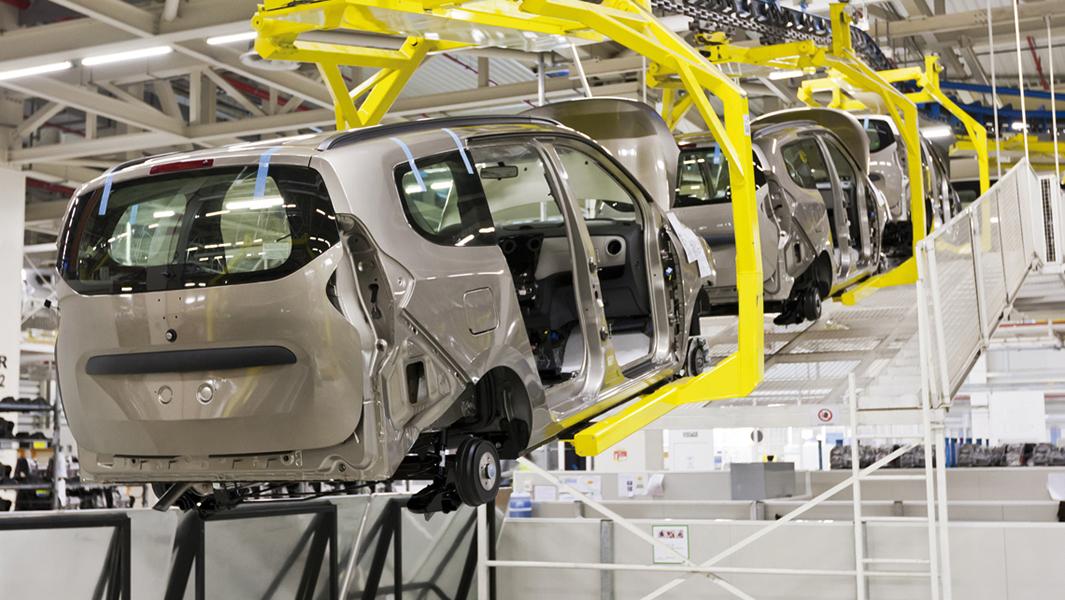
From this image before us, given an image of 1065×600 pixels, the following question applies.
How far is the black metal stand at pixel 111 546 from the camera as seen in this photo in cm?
603

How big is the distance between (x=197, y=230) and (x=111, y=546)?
3.53m

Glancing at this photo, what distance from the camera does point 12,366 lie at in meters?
13.5

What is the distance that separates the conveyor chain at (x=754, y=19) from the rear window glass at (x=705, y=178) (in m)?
0.93

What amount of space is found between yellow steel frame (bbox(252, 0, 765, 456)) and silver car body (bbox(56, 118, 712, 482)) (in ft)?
2.94

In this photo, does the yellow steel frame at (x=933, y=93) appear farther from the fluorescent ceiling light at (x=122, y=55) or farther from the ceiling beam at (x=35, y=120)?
the ceiling beam at (x=35, y=120)

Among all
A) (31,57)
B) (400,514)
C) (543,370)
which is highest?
(31,57)

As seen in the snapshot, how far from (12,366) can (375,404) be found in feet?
39.1

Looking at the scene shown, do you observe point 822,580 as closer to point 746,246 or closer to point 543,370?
point 746,246

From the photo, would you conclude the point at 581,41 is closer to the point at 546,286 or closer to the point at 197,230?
the point at 546,286

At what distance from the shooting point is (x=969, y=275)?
744 centimetres

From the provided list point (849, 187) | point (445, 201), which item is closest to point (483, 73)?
point (849, 187)

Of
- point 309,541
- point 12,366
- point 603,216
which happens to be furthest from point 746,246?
point 12,366

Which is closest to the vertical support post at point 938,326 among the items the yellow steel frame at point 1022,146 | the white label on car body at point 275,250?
the white label on car body at point 275,250

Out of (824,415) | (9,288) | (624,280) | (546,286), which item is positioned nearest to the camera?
(546,286)
